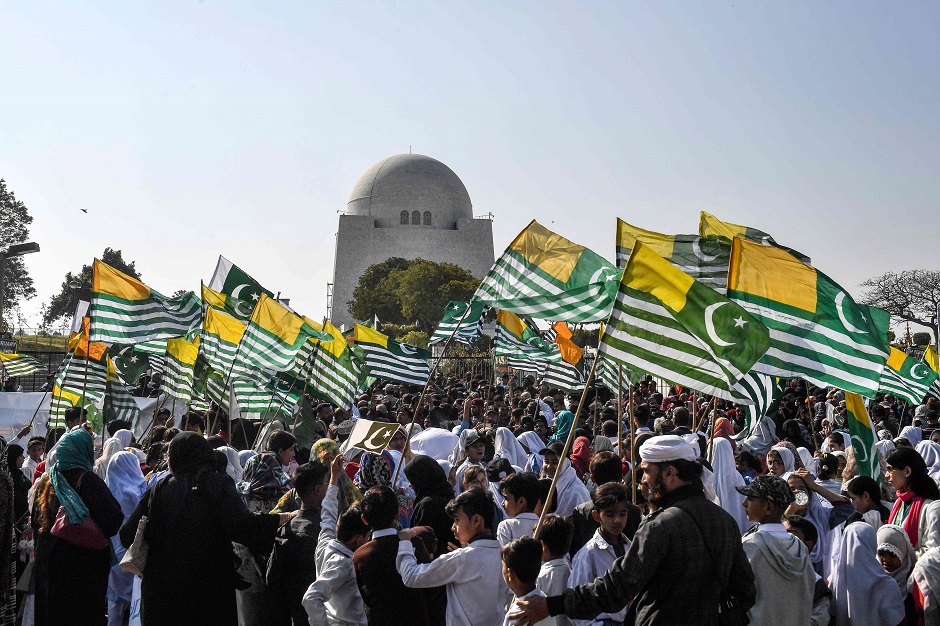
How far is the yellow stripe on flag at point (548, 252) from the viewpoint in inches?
287

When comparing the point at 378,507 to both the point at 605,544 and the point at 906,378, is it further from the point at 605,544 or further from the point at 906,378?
the point at 906,378

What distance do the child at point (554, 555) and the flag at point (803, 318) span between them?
215cm

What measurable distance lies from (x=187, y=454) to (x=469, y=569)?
1395mm

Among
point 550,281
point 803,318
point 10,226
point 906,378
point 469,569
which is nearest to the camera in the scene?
point 469,569

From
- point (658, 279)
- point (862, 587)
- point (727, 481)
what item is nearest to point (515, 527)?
point (658, 279)

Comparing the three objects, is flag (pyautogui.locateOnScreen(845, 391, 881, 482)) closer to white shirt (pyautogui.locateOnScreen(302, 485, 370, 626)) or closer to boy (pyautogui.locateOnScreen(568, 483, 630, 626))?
boy (pyautogui.locateOnScreen(568, 483, 630, 626))

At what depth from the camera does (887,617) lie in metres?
4.36

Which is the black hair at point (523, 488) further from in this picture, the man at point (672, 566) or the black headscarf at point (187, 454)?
the black headscarf at point (187, 454)

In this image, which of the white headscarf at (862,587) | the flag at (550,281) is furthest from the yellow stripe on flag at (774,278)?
the flag at (550,281)

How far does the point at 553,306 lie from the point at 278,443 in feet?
7.64

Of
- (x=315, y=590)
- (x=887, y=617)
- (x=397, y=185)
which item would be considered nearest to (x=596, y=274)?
(x=887, y=617)

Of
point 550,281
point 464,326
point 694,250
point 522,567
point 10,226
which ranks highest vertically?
point 10,226

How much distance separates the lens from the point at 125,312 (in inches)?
363

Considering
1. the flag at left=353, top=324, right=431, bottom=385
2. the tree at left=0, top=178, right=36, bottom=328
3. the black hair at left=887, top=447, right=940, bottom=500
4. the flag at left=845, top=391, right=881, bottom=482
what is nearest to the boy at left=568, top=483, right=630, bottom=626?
the black hair at left=887, top=447, right=940, bottom=500
